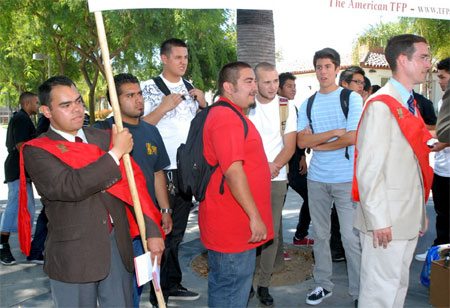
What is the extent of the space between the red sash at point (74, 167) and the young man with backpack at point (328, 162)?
203cm

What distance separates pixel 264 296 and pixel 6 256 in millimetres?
3263

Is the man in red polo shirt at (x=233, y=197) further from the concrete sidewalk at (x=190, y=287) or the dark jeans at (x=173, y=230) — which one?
the concrete sidewalk at (x=190, y=287)

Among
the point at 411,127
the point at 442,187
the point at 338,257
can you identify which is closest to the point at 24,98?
the point at 338,257

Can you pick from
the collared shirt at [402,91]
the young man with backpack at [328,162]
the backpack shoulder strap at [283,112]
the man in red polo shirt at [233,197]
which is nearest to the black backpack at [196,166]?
the man in red polo shirt at [233,197]

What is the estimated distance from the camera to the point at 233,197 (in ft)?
9.83

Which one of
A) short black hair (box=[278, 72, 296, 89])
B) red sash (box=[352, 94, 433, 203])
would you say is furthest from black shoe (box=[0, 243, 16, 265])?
red sash (box=[352, 94, 433, 203])

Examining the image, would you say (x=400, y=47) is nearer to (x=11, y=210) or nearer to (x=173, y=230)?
(x=173, y=230)

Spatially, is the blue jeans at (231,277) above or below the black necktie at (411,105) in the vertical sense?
below

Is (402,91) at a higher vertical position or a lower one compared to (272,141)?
higher

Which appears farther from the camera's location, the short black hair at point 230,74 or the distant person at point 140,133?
the distant person at point 140,133

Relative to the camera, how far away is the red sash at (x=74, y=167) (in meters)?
2.53

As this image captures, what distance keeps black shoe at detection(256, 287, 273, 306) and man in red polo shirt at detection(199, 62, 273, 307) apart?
4.36 ft

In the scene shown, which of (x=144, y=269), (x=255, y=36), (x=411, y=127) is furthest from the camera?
(x=255, y=36)

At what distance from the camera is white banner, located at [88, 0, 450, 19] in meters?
2.49
